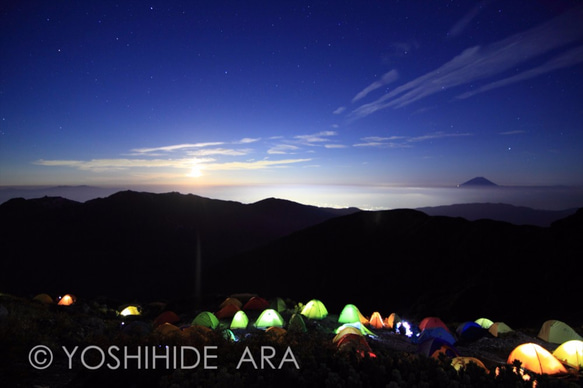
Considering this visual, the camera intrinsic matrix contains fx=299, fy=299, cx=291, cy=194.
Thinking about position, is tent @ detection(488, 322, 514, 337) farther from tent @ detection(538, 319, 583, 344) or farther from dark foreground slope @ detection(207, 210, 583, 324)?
dark foreground slope @ detection(207, 210, 583, 324)

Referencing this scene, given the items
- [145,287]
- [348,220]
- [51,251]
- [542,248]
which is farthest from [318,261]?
[51,251]

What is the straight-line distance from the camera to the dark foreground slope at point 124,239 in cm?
7500

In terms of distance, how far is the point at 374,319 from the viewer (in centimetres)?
1884

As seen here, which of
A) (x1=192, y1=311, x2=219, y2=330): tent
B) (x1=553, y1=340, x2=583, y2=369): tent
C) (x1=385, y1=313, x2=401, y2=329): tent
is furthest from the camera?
(x1=385, y1=313, x2=401, y2=329): tent

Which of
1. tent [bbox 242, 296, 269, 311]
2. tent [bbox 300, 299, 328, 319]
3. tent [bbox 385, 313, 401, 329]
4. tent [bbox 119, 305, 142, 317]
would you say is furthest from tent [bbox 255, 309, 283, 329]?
tent [bbox 119, 305, 142, 317]

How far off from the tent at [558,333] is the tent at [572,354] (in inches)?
160

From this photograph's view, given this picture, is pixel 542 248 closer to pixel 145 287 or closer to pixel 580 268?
pixel 580 268

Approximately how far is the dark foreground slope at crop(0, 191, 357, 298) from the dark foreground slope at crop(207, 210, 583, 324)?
2314 cm

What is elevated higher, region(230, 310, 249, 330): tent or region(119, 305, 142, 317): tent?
region(230, 310, 249, 330): tent

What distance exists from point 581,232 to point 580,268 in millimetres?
5177

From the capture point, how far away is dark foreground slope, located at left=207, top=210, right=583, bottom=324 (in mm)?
27328

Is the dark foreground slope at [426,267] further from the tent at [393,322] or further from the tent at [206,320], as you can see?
the tent at [206,320]

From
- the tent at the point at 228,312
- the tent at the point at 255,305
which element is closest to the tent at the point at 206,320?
the tent at the point at 228,312

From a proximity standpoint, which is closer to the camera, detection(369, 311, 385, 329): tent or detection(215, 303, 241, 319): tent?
detection(369, 311, 385, 329): tent
